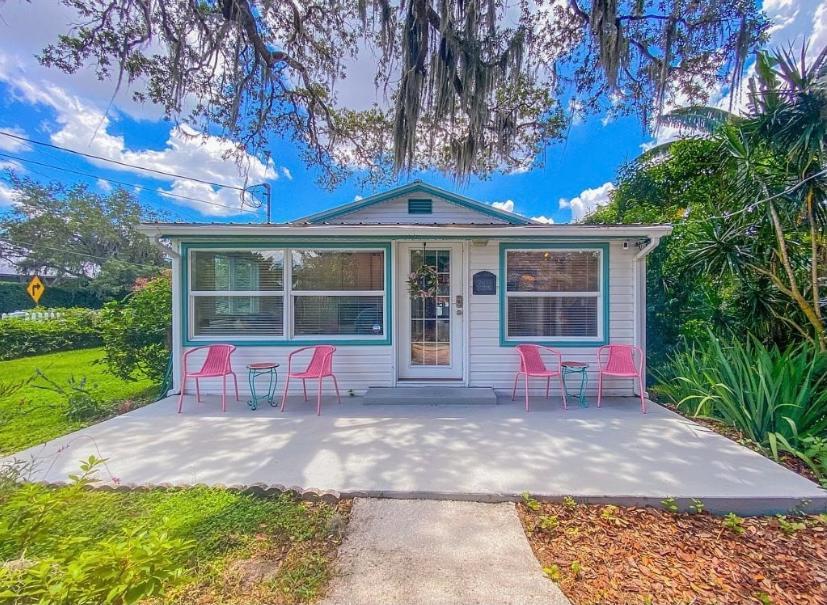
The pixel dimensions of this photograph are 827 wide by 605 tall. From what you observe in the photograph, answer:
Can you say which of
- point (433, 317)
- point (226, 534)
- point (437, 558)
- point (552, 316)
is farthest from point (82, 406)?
point (552, 316)

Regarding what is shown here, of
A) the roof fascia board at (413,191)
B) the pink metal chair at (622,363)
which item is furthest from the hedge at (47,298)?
the pink metal chair at (622,363)

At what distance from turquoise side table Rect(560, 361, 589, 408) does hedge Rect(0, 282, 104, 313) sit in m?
25.1

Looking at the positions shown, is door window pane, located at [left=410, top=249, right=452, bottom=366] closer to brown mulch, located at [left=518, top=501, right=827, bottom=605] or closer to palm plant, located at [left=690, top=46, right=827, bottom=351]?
brown mulch, located at [left=518, top=501, right=827, bottom=605]

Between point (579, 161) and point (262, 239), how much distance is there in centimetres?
950

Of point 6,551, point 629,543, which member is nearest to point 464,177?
point 629,543

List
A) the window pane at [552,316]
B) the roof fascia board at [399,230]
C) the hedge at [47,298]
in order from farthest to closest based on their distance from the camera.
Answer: the hedge at [47,298]
the window pane at [552,316]
the roof fascia board at [399,230]

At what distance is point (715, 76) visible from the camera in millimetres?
5594

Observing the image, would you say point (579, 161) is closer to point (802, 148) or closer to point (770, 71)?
point (770, 71)

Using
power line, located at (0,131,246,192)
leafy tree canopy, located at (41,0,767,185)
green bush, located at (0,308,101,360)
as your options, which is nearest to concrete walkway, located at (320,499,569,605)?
leafy tree canopy, located at (41,0,767,185)

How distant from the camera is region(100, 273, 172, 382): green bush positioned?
5.70m

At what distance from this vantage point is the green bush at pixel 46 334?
31.2 ft

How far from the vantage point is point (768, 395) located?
11.5 feet

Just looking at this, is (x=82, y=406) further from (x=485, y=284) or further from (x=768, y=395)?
(x=768, y=395)

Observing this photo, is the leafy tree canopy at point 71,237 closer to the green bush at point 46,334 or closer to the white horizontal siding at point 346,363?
the green bush at point 46,334
